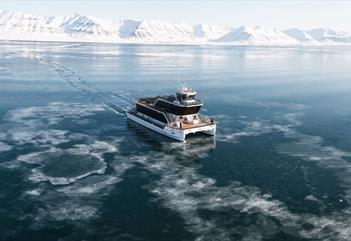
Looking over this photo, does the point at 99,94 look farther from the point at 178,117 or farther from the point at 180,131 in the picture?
the point at 180,131

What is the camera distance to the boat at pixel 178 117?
6781cm

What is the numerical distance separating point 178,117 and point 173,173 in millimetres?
18834

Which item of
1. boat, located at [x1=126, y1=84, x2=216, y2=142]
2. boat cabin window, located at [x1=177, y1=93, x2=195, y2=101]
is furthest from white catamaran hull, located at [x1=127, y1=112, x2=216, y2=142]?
boat cabin window, located at [x1=177, y1=93, x2=195, y2=101]

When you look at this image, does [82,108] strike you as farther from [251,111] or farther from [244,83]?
[244,83]

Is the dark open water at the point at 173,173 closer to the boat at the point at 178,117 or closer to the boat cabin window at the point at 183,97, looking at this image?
the boat at the point at 178,117

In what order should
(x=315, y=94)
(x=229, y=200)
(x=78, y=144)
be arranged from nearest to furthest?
(x=229, y=200) → (x=78, y=144) → (x=315, y=94)

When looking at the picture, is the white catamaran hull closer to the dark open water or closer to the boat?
the boat

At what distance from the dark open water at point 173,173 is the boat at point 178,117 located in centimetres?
176

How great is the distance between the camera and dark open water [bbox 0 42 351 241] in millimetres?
39406

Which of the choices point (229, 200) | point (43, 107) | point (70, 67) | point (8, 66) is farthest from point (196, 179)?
point (8, 66)

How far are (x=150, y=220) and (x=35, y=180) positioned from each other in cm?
1583

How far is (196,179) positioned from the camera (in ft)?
167

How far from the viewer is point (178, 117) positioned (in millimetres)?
70312

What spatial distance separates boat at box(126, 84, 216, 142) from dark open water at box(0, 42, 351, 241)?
69.2 inches
